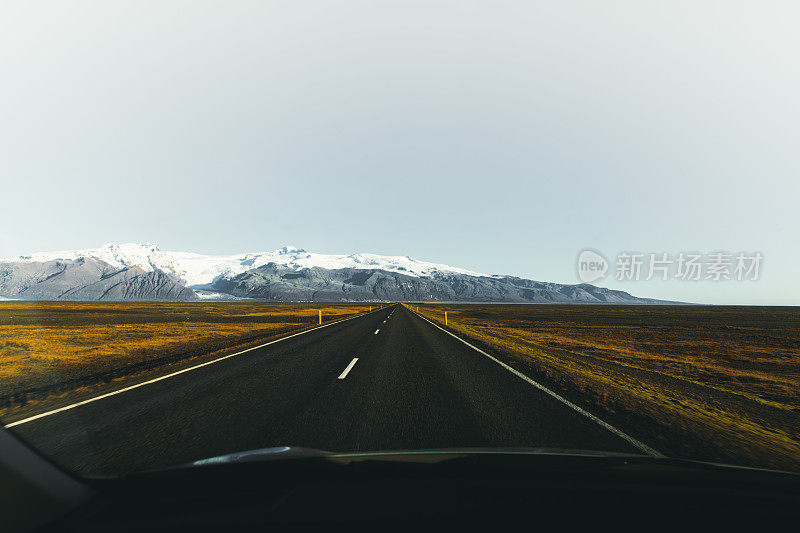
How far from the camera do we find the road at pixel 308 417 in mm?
3895

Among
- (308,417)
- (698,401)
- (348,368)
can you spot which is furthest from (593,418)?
(348,368)

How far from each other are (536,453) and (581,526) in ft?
3.29

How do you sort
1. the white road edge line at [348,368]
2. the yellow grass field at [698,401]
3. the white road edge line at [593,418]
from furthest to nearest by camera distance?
the white road edge line at [348,368] < the yellow grass field at [698,401] < the white road edge line at [593,418]

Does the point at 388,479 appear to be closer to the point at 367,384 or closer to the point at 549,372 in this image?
the point at 367,384

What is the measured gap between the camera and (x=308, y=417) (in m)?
4.92

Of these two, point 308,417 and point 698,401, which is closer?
point 308,417

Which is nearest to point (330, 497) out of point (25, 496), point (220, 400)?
point (25, 496)

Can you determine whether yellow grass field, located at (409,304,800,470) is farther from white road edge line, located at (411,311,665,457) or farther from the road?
the road

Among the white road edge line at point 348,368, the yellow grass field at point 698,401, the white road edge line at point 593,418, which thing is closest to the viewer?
the white road edge line at point 593,418

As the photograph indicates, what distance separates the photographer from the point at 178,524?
183 cm

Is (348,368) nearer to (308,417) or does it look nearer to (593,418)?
(308,417)

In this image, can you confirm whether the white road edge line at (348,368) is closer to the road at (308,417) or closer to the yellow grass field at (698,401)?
the road at (308,417)

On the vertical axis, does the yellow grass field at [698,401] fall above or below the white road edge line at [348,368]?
above

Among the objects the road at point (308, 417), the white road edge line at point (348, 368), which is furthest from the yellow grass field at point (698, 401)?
the white road edge line at point (348, 368)
